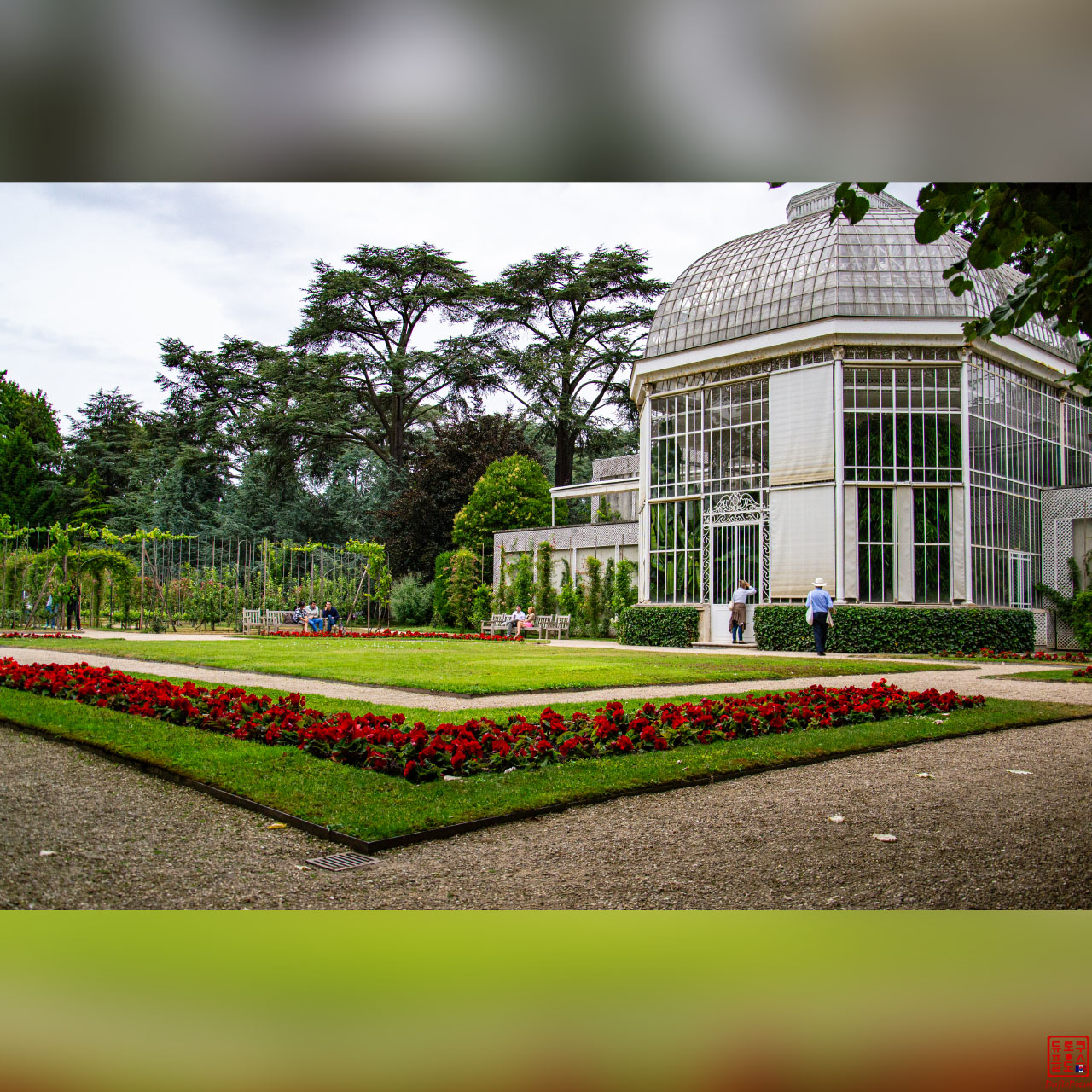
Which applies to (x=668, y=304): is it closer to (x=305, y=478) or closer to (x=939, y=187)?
(x=305, y=478)

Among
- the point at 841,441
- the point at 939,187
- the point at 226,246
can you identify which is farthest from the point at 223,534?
the point at 939,187

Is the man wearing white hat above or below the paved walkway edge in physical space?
above

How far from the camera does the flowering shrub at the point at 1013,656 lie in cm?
1448

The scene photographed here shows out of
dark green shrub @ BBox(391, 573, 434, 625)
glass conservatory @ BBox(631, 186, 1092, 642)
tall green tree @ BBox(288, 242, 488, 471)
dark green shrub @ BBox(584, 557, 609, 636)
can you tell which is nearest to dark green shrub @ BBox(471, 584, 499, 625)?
dark green shrub @ BBox(391, 573, 434, 625)

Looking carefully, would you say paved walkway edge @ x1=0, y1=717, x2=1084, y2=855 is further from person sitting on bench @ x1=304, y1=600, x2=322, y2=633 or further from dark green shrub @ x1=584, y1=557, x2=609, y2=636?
dark green shrub @ x1=584, y1=557, x2=609, y2=636

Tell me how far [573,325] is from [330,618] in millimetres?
15432

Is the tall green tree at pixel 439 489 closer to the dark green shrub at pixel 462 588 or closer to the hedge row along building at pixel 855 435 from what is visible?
the dark green shrub at pixel 462 588

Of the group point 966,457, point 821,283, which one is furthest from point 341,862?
point 821,283

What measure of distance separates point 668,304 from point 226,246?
47.8 ft

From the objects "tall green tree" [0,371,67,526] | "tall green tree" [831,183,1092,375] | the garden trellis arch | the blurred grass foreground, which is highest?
"tall green tree" [0,371,67,526]

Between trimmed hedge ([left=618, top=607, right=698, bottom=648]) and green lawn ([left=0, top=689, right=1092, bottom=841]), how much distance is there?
11.3 meters

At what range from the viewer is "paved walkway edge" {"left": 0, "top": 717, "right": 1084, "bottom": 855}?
12.7 feet
